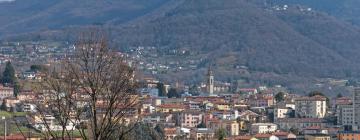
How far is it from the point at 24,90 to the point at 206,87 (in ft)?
126

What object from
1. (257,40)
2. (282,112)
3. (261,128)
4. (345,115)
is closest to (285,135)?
(261,128)

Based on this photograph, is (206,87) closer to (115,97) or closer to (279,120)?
(279,120)

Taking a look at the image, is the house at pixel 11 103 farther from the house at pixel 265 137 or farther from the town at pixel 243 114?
the house at pixel 265 137

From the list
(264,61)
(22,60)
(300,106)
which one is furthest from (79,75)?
(264,61)

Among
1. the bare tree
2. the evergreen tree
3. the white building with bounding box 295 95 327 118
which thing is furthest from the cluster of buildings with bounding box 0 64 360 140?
the bare tree

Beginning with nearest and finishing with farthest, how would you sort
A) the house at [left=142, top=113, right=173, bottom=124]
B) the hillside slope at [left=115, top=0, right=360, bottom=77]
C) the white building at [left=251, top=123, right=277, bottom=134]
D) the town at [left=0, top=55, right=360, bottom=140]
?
the town at [left=0, top=55, right=360, bottom=140]
the white building at [left=251, top=123, right=277, bottom=134]
the house at [left=142, top=113, right=173, bottom=124]
the hillside slope at [left=115, top=0, right=360, bottom=77]

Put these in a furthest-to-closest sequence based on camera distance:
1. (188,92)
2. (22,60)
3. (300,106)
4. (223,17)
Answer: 1. (223,17)
2. (22,60)
3. (188,92)
4. (300,106)

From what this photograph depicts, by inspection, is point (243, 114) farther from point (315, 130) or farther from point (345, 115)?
point (315, 130)

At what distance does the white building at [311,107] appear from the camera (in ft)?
289

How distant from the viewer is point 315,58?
574 feet

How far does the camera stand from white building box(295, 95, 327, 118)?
3467 inches

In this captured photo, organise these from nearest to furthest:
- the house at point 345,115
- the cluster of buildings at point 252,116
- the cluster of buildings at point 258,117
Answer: the cluster of buildings at point 252,116 → the cluster of buildings at point 258,117 → the house at point 345,115

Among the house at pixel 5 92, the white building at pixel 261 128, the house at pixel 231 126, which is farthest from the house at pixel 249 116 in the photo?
the house at pixel 5 92

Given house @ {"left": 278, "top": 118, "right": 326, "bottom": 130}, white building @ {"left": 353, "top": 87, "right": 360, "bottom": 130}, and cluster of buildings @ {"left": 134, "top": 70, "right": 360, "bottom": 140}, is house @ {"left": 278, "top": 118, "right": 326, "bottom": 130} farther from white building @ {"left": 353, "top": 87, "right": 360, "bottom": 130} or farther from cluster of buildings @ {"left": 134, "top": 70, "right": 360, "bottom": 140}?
white building @ {"left": 353, "top": 87, "right": 360, "bottom": 130}
